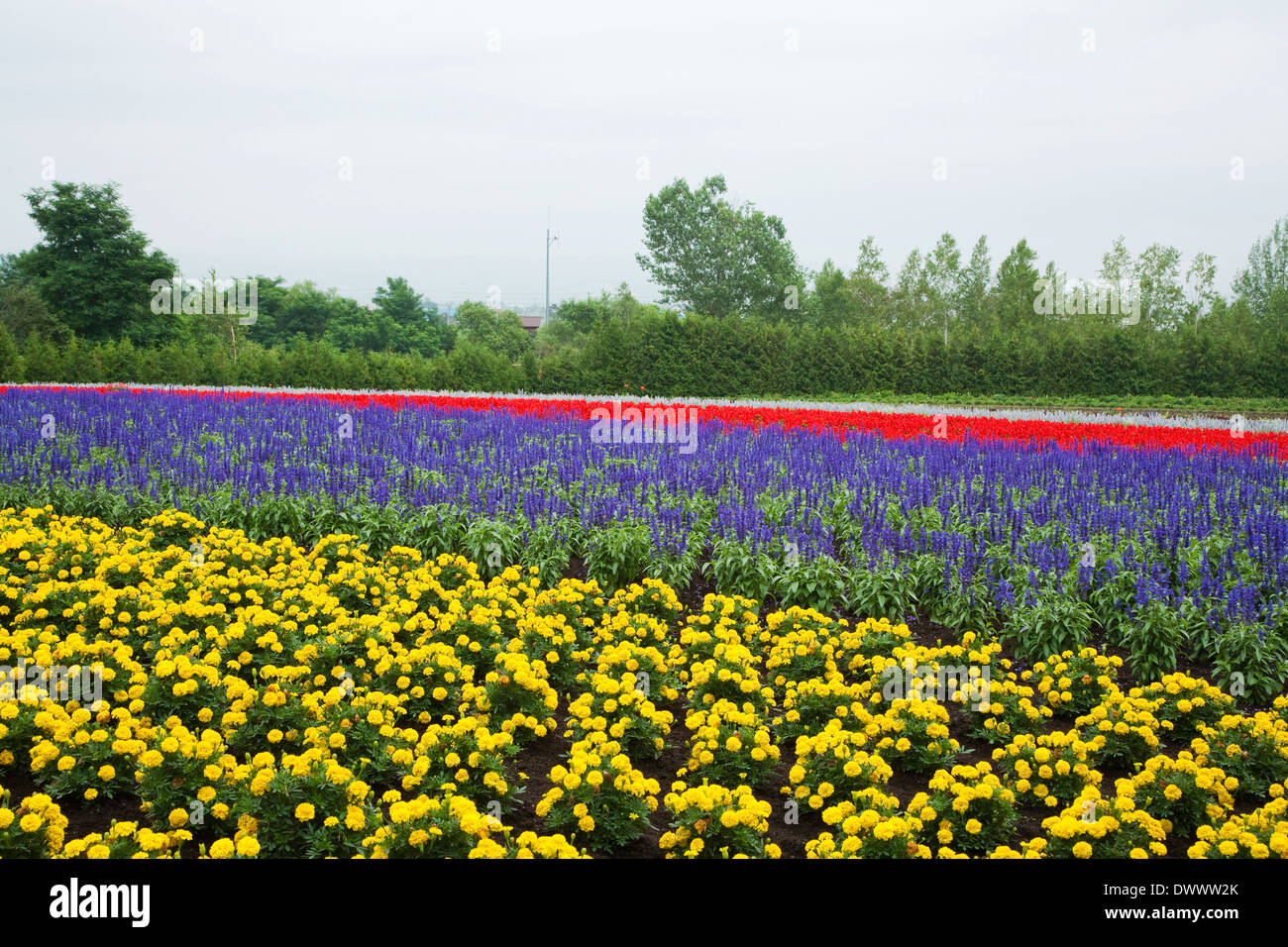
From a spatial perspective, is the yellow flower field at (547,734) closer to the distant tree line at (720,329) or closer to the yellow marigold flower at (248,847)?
the yellow marigold flower at (248,847)

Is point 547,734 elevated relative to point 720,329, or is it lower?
lower

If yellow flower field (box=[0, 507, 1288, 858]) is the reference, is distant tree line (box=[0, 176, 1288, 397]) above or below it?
above

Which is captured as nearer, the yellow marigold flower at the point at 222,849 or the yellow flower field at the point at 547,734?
the yellow marigold flower at the point at 222,849

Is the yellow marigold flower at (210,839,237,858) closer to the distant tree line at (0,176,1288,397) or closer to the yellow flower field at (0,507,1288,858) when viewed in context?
the yellow flower field at (0,507,1288,858)

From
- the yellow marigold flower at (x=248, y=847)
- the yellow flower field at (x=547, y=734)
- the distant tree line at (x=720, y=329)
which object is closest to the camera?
the yellow marigold flower at (x=248, y=847)

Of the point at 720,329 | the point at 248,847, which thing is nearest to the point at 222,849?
the point at 248,847

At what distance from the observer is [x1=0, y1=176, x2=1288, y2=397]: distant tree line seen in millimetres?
33281

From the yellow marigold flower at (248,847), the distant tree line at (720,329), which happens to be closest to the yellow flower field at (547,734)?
the yellow marigold flower at (248,847)

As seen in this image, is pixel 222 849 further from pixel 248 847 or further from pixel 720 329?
pixel 720 329

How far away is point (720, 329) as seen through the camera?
118 ft

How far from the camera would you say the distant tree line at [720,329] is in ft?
109

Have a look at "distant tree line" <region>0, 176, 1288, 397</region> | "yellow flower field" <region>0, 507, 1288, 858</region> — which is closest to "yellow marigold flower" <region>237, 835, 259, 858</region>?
"yellow flower field" <region>0, 507, 1288, 858</region>
